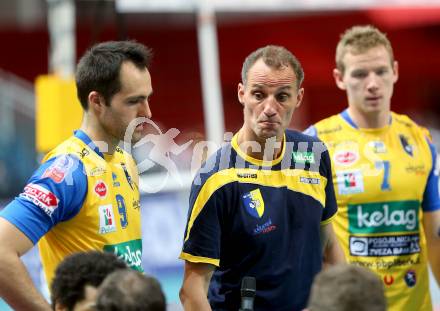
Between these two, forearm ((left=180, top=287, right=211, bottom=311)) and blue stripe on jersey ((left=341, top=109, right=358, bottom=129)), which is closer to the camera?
forearm ((left=180, top=287, right=211, bottom=311))

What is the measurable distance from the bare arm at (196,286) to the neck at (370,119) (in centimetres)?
188

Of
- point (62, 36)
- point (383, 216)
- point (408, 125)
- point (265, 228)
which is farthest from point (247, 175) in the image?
point (62, 36)

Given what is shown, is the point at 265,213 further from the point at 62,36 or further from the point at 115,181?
the point at 62,36

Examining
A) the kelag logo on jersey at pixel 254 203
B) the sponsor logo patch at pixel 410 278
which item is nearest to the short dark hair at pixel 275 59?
the kelag logo on jersey at pixel 254 203

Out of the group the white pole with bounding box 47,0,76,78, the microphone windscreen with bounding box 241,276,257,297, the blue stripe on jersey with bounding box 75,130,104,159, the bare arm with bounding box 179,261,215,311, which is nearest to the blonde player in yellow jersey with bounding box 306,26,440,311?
the microphone windscreen with bounding box 241,276,257,297

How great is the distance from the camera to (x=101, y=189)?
407 centimetres

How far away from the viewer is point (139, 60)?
431 cm

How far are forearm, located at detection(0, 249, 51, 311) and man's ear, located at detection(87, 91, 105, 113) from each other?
2.95 ft

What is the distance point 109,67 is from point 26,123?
11233 mm

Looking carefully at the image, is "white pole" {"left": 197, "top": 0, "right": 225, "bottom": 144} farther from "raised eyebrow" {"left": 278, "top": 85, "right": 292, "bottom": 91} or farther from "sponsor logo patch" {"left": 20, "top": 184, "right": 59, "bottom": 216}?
"sponsor logo patch" {"left": 20, "top": 184, "right": 59, "bottom": 216}

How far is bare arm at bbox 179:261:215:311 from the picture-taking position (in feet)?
13.1

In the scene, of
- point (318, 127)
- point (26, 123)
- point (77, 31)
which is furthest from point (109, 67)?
point (77, 31)

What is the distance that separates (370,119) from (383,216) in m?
0.64

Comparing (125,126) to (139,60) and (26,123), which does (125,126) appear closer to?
(139,60)
